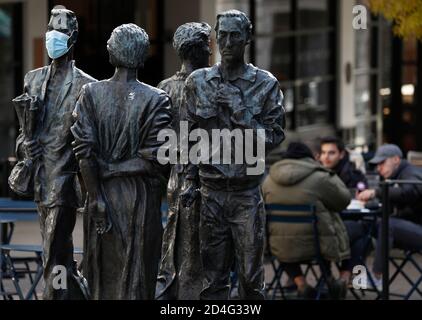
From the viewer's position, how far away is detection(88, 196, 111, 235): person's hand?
1011 cm

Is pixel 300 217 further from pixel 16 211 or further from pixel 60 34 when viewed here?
pixel 60 34

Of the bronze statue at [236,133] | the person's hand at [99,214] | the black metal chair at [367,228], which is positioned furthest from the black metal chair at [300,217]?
the person's hand at [99,214]

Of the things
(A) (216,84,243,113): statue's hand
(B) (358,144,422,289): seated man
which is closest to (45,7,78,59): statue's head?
(A) (216,84,243,113): statue's hand

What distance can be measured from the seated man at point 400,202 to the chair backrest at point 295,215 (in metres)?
0.63

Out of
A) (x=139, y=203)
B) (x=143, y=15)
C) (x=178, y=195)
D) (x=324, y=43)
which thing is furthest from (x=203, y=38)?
(x=324, y=43)

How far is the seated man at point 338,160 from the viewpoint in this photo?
15.6m

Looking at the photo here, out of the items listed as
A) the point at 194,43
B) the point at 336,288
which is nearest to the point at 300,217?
the point at 336,288

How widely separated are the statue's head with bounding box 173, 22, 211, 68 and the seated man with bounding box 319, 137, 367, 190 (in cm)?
406

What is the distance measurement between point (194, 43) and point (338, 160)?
4.31m

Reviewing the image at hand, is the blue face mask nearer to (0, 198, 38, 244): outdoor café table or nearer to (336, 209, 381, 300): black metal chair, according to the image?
(0, 198, 38, 244): outdoor café table

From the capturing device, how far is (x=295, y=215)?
550 inches

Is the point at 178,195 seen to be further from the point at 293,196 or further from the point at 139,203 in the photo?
the point at 293,196

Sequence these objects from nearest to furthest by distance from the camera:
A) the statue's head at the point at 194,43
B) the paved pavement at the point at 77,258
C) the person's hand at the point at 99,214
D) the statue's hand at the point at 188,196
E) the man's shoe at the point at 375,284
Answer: the person's hand at the point at 99,214 → the statue's hand at the point at 188,196 → the statue's head at the point at 194,43 → the man's shoe at the point at 375,284 → the paved pavement at the point at 77,258

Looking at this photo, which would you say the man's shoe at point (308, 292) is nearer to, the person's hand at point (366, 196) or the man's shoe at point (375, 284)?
the man's shoe at point (375, 284)
